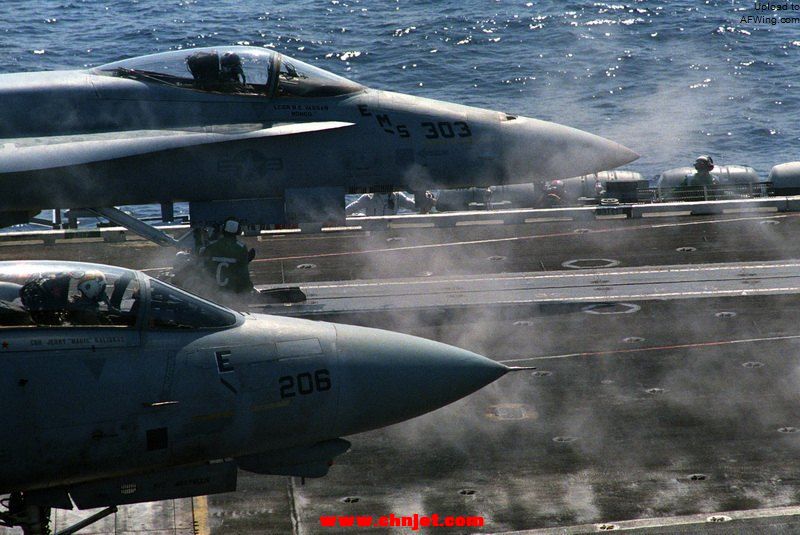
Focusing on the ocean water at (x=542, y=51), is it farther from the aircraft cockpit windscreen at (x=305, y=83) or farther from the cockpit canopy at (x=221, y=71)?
the aircraft cockpit windscreen at (x=305, y=83)

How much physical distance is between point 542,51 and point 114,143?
71.6m

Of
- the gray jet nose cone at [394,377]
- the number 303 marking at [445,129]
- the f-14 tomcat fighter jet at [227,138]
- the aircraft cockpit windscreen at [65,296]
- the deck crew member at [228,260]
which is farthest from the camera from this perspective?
the number 303 marking at [445,129]

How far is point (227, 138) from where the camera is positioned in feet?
65.2

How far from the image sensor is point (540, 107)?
72.4 metres

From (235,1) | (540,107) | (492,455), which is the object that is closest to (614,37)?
(540,107)

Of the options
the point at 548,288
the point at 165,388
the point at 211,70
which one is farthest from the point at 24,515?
the point at 548,288

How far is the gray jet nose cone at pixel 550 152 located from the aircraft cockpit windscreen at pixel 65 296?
12003 mm

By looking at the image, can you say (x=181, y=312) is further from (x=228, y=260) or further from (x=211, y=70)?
(x=211, y=70)

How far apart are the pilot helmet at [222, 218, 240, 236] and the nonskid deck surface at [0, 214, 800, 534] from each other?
2429 mm

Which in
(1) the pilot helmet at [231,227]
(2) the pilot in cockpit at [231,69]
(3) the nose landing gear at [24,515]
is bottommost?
(1) the pilot helmet at [231,227]

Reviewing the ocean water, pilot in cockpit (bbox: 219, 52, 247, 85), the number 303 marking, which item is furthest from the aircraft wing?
the ocean water

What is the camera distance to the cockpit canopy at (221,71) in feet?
65.3

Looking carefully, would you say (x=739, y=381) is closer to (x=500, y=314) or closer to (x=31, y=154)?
(x=500, y=314)

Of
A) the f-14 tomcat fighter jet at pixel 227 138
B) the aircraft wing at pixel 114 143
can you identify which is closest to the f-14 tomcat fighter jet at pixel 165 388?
the aircraft wing at pixel 114 143
